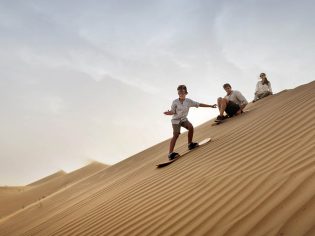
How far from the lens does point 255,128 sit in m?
6.63

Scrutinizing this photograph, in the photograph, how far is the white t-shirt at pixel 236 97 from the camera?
9.27 m

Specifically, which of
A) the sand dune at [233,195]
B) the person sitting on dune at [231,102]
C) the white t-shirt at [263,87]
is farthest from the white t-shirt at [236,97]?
the white t-shirt at [263,87]

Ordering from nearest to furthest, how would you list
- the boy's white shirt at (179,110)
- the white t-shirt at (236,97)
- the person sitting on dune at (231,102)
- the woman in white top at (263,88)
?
1. the boy's white shirt at (179,110)
2. the person sitting on dune at (231,102)
3. the white t-shirt at (236,97)
4. the woman in white top at (263,88)

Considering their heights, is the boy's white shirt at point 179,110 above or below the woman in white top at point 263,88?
below

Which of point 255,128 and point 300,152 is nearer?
point 300,152

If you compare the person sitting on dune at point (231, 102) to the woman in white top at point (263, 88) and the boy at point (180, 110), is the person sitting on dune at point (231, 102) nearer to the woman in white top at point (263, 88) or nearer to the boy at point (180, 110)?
the boy at point (180, 110)

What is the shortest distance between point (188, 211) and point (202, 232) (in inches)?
24.1

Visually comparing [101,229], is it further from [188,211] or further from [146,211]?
[188,211]

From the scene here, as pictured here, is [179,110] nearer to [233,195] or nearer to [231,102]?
[231,102]

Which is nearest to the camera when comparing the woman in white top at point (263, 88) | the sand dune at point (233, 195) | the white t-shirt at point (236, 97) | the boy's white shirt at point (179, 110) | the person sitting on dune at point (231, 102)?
the sand dune at point (233, 195)

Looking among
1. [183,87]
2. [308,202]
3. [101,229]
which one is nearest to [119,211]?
[101,229]

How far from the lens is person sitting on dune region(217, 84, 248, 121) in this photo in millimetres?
9117

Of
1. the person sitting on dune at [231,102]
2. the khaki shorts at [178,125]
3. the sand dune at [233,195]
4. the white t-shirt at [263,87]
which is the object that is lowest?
the sand dune at [233,195]

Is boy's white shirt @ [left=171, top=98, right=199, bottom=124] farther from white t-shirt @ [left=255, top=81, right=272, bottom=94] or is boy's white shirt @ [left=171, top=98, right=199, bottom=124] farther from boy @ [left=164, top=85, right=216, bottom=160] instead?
white t-shirt @ [left=255, top=81, right=272, bottom=94]
